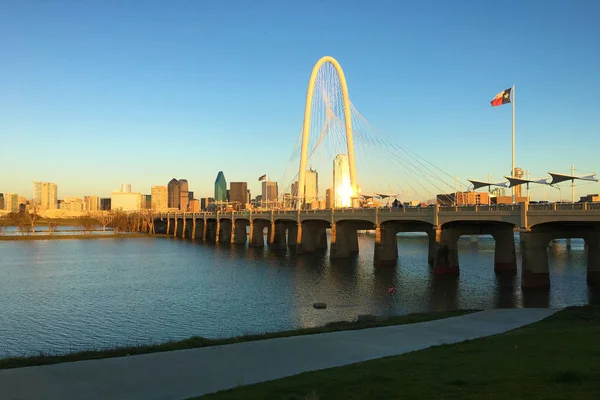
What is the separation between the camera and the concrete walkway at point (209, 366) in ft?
50.1

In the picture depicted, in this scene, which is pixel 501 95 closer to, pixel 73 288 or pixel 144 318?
pixel 144 318

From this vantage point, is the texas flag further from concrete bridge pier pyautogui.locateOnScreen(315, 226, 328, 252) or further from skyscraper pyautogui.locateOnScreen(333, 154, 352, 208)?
concrete bridge pier pyautogui.locateOnScreen(315, 226, 328, 252)

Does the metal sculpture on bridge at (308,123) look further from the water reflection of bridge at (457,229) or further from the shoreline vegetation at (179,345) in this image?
the shoreline vegetation at (179,345)

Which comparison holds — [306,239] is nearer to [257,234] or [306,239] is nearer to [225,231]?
[257,234]

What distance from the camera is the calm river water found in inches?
1305

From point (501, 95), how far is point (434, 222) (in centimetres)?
1724

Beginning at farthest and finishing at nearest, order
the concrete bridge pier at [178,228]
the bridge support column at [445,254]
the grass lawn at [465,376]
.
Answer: the concrete bridge pier at [178,228], the bridge support column at [445,254], the grass lawn at [465,376]

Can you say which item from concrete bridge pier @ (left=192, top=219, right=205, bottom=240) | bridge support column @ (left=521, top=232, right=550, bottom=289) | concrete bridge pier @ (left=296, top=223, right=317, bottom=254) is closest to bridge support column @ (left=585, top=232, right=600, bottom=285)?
bridge support column @ (left=521, top=232, right=550, bottom=289)

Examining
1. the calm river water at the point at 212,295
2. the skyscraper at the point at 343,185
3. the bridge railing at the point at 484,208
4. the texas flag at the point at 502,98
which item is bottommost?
the calm river water at the point at 212,295

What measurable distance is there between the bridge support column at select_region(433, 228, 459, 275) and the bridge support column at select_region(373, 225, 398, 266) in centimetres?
1152

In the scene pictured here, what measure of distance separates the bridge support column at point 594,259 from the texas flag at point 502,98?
1790 centimetres

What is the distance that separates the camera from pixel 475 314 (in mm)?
32938

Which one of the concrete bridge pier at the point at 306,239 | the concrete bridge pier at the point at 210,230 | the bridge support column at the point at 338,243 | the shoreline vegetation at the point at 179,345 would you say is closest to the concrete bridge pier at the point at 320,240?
the concrete bridge pier at the point at 306,239

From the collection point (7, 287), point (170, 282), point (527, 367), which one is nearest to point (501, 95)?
point (170, 282)
